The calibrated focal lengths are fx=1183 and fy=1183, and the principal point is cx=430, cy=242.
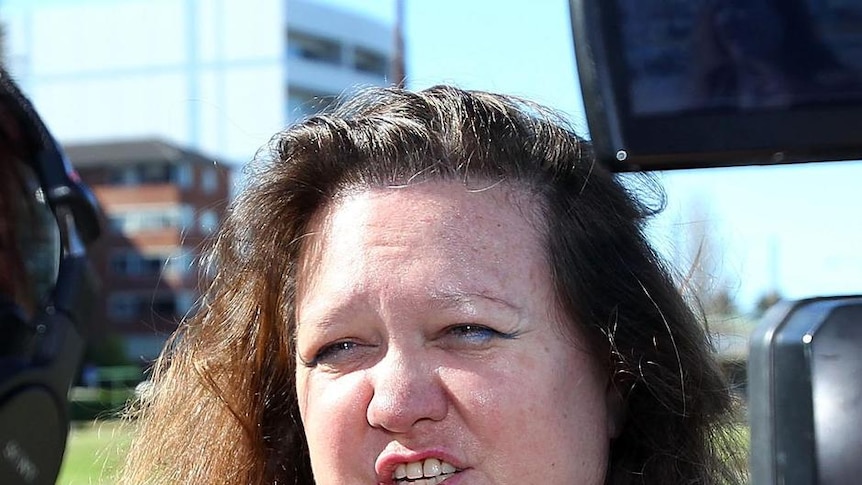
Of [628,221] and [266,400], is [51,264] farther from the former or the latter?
[628,221]

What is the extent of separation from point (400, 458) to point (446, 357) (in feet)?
0.47

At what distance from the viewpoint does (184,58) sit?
64125mm

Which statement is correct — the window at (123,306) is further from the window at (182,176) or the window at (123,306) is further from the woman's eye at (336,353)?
the woman's eye at (336,353)

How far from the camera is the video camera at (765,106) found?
0.75m

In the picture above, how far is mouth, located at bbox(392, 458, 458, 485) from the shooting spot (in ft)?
4.99

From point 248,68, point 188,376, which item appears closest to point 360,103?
point 188,376

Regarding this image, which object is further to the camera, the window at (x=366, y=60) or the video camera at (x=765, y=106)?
the window at (x=366, y=60)

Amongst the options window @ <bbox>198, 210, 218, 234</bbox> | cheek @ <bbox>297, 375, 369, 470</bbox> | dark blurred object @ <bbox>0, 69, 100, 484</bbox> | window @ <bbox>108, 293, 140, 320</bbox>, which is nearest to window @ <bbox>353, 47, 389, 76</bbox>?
window @ <bbox>108, 293, 140, 320</bbox>

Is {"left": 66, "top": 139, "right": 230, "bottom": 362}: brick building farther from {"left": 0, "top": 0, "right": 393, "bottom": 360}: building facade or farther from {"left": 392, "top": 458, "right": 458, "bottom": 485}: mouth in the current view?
{"left": 392, "top": 458, "right": 458, "bottom": 485}: mouth

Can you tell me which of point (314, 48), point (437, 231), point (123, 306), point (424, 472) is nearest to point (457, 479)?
point (424, 472)

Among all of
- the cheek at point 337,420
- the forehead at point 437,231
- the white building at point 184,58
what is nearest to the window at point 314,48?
the white building at point 184,58

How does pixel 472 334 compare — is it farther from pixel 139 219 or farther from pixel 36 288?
pixel 139 219

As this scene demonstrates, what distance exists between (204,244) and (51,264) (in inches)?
11.0

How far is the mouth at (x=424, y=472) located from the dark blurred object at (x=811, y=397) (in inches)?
29.9
